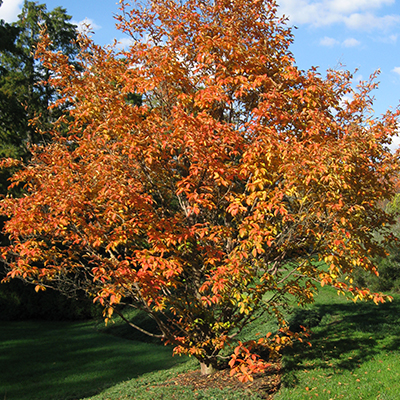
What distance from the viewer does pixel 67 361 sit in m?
8.79

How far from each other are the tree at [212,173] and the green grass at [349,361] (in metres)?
0.71

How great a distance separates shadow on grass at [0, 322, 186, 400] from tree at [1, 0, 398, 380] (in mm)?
2890

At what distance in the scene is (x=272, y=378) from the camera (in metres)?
5.52

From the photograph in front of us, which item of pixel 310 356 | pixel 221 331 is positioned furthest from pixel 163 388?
pixel 310 356

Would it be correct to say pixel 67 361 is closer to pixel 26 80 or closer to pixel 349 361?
pixel 349 361

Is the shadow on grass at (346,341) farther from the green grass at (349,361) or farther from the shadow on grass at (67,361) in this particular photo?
the shadow on grass at (67,361)

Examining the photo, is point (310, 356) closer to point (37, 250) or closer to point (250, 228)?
point (250, 228)

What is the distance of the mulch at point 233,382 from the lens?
4953 mm

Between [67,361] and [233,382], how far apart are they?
5.36 m

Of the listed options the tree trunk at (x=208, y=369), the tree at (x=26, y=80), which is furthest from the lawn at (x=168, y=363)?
the tree at (x=26, y=80)

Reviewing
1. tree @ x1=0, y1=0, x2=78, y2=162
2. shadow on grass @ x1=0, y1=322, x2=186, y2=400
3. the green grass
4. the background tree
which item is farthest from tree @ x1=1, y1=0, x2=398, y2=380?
tree @ x1=0, y1=0, x2=78, y2=162

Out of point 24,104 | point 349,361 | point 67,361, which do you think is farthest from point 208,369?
point 24,104

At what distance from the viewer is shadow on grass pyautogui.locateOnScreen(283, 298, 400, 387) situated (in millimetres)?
5793

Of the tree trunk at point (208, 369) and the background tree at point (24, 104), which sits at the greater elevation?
the background tree at point (24, 104)
